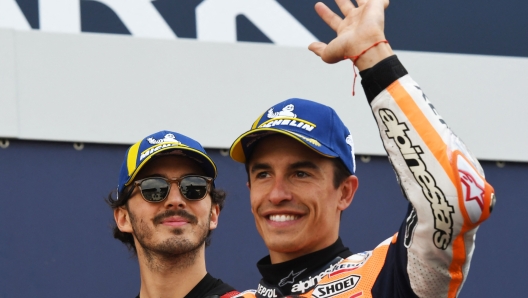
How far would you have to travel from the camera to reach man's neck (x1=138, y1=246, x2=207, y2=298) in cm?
245

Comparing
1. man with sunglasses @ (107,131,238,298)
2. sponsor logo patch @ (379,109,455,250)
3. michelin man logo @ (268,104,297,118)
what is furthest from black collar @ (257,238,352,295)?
man with sunglasses @ (107,131,238,298)

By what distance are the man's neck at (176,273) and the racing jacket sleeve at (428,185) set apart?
0.97 m

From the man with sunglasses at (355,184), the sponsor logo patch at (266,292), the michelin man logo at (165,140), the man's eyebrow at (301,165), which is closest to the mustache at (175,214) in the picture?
the michelin man logo at (165,140)

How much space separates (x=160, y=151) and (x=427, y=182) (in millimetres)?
1156

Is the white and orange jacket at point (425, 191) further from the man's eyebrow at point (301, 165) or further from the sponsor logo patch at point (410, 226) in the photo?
the man's eyebrow at point (301, 165)

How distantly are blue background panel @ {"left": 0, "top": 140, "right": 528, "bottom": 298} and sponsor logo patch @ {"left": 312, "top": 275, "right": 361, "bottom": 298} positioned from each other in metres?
1.32

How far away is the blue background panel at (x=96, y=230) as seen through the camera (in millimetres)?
2988

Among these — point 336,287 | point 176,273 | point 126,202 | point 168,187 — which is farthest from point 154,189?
point 336,287

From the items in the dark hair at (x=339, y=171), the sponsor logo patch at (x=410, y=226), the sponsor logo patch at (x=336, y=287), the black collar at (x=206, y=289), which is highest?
the dark hair at (x=339, y=171)

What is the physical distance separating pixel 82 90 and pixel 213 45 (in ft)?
1.72

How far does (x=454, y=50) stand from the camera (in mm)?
3389

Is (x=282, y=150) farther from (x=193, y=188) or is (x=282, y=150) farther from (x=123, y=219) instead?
(x=123, y=219)

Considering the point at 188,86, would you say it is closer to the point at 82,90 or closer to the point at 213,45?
the point at 213,45

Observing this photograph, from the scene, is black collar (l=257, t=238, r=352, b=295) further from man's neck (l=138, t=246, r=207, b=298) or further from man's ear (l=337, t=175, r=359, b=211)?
man's neck (l=138, t=246, r=207, b=298)
